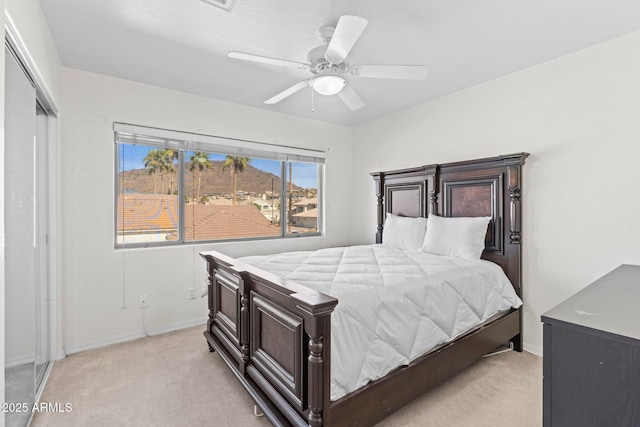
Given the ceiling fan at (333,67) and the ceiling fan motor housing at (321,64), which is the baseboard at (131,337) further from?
the ceiling fan motor housing at (321,64)

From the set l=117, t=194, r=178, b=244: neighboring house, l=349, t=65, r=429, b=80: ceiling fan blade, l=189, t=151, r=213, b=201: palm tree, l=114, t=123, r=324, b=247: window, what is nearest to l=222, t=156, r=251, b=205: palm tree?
l=114, t=123, r=324, b=247: window

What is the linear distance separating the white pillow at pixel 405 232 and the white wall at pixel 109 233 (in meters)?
1.77

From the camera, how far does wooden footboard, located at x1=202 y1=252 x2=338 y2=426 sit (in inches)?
54.4

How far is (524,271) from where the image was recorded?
272cm

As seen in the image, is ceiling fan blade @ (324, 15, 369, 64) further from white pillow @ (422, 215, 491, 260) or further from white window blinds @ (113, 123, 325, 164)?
white window blinds @ (113, 123, 325, 164)

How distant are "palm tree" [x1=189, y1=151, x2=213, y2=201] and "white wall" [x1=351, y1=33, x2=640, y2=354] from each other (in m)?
2.71

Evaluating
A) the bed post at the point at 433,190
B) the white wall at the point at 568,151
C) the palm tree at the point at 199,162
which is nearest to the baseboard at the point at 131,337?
the palm tree at the point at 199,162

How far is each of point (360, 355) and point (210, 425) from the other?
3.22 ft

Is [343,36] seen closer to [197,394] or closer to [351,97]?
[351,97]

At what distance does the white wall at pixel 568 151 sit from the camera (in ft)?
7.25

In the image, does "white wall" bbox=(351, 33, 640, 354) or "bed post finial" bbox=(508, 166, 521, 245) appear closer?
"white wall" bbox=(351, 33, 640, 354)

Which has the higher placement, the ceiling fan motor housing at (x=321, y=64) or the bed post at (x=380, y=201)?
the ceiling fan motor housing at (x=321, y=64)

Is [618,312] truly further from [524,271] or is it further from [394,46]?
[394,46]

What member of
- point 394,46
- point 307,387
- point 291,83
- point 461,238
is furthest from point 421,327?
point 291,83
